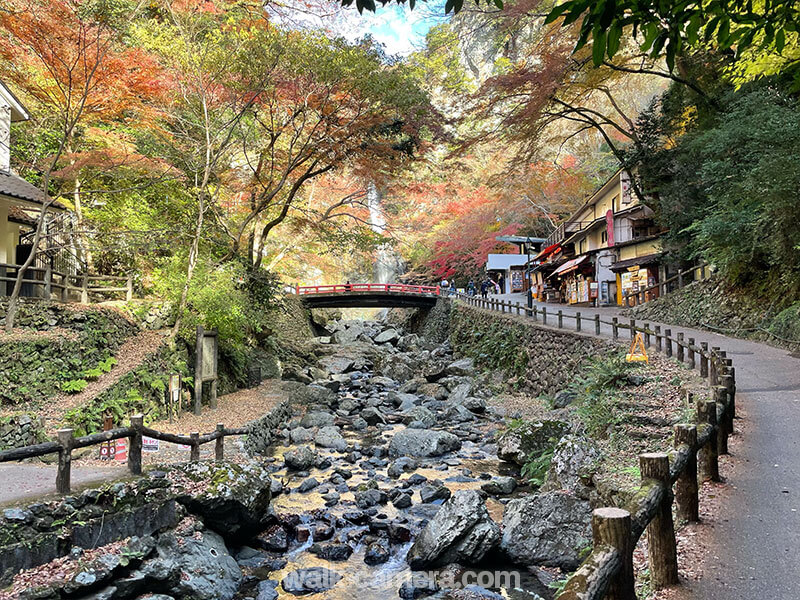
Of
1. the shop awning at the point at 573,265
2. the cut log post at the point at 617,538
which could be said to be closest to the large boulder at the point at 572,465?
the cut log post at the point at 617,538

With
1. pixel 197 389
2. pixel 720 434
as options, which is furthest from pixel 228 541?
pixel 720 434

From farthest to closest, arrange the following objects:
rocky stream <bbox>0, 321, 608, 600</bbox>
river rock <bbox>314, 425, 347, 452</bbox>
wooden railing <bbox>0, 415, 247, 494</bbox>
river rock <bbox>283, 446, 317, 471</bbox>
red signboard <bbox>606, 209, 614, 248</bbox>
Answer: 1. red signboard <bbox>606, 209, 614, 248</bbox>
2. river rock <bbox>314, 425, 347, 452</bbox>
3. river rock <bbox>283, 446, 317, 471</bbox>
4. rocky stream <bbox>0, 321, 608, 600</bbox>
5. wooden railing <bbox>0, 415, 247, 494</bbox>

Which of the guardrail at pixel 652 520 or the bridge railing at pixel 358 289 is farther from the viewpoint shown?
the bridge railing at pixel 358 289

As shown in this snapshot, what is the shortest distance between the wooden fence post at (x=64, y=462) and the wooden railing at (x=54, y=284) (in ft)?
23.5

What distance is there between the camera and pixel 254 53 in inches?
558

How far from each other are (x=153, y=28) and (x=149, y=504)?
14210mm

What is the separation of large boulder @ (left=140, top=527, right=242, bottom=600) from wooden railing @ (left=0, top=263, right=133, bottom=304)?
8083 mm

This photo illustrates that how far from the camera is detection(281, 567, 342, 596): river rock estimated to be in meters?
6.21

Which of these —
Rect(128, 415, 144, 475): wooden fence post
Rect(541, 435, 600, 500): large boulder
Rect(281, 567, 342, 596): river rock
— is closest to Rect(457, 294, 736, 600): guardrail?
Rect(541, 435, 600, 500): large boulder

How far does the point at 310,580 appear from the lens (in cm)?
643

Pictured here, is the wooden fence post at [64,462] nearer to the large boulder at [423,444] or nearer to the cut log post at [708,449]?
the cut log post at [708,449]

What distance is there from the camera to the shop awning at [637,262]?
2375cm

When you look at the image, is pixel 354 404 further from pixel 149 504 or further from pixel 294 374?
pixel 149 504

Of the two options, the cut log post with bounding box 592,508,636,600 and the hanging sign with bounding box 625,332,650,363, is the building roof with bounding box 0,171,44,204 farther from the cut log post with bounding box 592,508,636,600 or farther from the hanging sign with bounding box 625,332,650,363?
the hanging sign with bounding box 625,332,650,363
